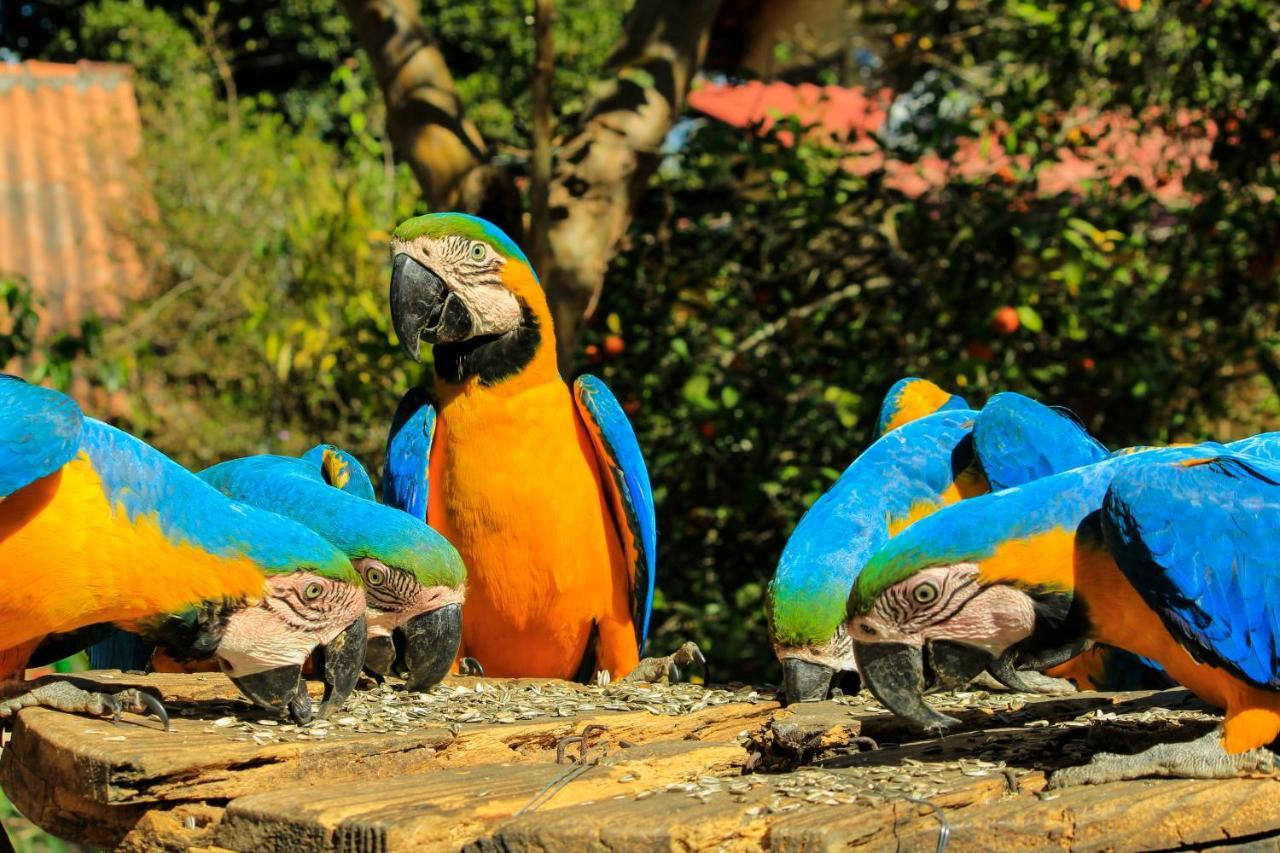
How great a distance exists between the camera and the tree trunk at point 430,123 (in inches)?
171

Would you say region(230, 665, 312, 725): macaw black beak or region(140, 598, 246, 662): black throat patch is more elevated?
region(140, 598, 246, 662): black throat patch

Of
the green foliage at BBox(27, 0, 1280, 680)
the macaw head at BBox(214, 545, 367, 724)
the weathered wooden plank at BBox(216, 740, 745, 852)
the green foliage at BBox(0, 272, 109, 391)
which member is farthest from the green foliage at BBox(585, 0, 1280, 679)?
the weathered wooden plank at BBox(216, 740, 745, 852)

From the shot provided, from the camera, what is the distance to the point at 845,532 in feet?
10.6

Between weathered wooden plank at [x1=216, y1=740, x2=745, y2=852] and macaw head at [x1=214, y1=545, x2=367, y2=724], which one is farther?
macaw head at [x1=214, y1=545, x2=367, y2=724]

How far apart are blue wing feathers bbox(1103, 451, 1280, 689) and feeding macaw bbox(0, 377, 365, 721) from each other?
1.58 m

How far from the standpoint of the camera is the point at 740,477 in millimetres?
5391

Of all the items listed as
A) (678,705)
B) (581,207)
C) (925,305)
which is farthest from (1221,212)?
(678,705)

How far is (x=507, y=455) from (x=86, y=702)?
1328 millimetres

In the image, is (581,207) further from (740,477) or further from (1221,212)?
(1221,212)

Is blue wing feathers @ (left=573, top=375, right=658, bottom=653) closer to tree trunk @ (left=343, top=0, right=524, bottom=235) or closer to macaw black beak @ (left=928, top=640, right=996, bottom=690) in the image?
tree trunk @ (left=343, top=0, right=524, bottom=235)

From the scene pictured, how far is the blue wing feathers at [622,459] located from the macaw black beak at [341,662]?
3.75 feet

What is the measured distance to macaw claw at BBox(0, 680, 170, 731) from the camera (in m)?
2.79

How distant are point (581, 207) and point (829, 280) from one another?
1.37 meters

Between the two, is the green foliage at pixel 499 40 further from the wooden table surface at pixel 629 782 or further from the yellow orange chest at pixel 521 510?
the wooden table surface at pixel 629 782
